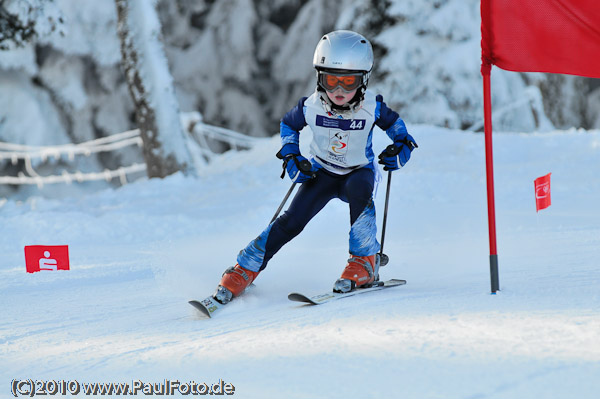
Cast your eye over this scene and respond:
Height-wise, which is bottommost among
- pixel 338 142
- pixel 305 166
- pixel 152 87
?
pixel 305 166

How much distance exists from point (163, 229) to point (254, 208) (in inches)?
43.1

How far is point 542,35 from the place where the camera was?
3.25 metres

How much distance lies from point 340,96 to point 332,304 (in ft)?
3.42

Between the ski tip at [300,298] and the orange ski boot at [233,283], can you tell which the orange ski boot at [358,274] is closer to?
the ski tip at [300,298]

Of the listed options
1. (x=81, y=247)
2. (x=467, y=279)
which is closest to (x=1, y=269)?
(x=81, y=247)

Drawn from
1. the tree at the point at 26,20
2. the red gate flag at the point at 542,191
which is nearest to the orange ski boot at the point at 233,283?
the red gate flag at the point at 542,191

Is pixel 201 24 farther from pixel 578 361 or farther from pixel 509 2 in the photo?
pixel 578 361

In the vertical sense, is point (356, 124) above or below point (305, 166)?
above

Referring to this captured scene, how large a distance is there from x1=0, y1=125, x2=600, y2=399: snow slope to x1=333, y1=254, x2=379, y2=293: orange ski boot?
0.64 feet

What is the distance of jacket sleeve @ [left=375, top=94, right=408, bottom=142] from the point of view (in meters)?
3.69

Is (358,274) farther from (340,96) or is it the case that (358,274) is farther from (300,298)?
(340,96)

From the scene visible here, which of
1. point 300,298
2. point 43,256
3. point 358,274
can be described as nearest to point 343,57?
point 358,274

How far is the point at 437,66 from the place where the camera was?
14805 millimetres

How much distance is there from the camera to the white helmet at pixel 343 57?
345 centimetres
